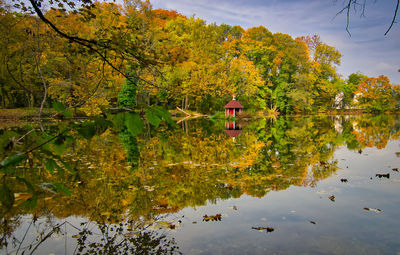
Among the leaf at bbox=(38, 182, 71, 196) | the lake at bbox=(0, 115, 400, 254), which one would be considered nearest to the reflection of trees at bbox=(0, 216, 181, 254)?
the lake at bbox=(0, 115, 400, 254)

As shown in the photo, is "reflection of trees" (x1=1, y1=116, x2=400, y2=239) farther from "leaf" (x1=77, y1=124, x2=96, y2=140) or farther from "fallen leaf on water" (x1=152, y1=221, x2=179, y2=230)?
"leaf" (x1=77, y1=124, x2=96, y2=140)

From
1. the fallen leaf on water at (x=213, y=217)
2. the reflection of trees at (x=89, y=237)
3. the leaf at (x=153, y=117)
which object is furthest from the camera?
the fallen leaf on water at (x=213, y=217)

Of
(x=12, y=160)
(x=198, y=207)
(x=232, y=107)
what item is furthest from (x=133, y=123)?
(x=232, y=107)

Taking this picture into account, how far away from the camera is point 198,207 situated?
14.3ft

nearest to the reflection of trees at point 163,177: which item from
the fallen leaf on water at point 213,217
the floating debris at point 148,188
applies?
the floating debris at point 148,188

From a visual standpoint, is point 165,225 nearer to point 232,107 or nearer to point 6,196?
point 6,196

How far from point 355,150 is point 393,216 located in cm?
640

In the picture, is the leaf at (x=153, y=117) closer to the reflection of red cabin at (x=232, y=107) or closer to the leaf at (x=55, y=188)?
the leaf at (x=55, y=188)

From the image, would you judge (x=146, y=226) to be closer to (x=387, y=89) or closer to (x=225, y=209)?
(x=225, y=209)

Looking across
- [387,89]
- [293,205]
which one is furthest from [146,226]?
[387,89]

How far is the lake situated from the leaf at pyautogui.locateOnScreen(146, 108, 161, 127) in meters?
0.35

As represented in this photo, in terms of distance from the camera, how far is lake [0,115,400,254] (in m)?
3.05

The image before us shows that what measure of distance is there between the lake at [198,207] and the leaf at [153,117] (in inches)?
13.7

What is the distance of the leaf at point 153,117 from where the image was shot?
1.54 m
